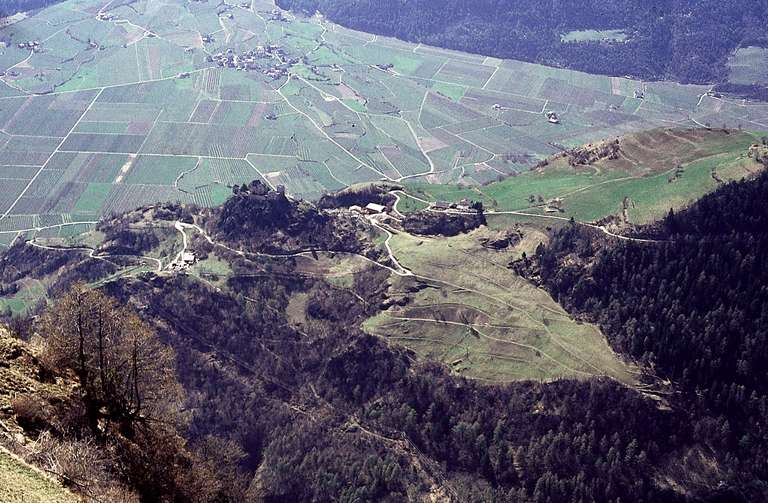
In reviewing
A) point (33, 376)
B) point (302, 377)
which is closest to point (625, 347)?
point (302, 377)

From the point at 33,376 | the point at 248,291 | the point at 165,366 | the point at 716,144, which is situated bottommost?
the point at 248,291

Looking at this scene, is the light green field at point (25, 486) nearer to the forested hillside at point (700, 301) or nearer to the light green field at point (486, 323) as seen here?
the light green field at point (486, 323)

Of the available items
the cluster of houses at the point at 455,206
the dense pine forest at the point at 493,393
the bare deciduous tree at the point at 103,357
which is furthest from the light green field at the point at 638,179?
the bare deciduous tree at the point at 103,357

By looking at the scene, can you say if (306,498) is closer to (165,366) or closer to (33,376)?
(165,366)

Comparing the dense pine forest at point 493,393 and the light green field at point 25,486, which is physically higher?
the light green field at point 25,486

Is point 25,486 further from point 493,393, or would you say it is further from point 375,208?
point 375,208

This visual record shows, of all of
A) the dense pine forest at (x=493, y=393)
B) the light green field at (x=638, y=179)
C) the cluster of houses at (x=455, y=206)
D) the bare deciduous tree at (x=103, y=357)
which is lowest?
the dense pine forest at (x=493, y=393)
